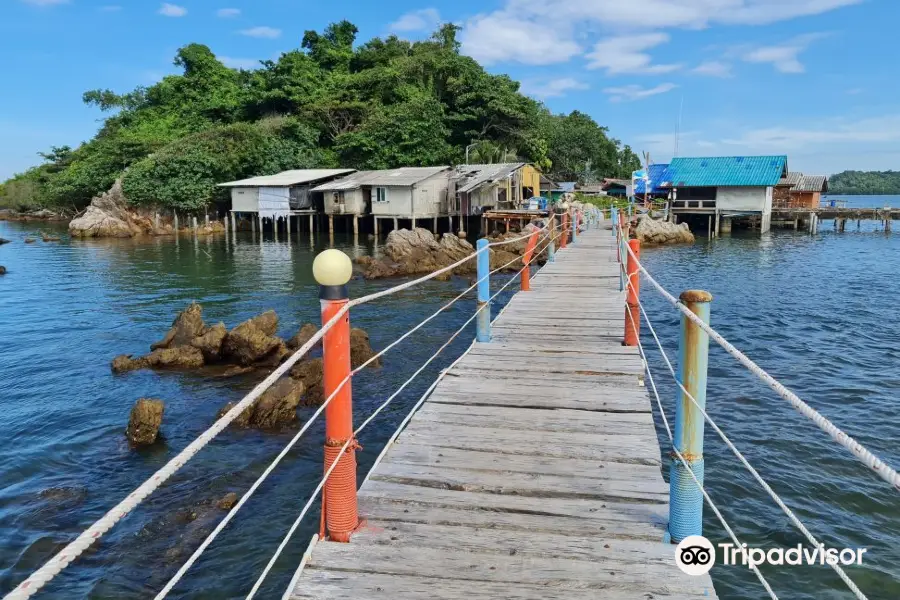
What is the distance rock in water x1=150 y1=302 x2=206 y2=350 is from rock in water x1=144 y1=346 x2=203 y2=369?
2.07ft

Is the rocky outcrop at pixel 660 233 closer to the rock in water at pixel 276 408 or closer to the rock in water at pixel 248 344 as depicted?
the rock in water at pixel 248 344

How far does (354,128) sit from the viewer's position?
162 ft

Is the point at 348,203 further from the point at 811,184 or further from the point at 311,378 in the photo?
the point at 811,184

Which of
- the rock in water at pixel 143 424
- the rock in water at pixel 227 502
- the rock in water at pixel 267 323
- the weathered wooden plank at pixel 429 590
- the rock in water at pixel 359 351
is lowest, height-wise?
the rock in water at pixel 227 502

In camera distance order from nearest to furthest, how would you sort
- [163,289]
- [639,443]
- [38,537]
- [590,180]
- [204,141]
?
[639,443] < [38,537] < [163,289] < [204,141] < [590,180]

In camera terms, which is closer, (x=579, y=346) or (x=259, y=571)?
(x=259, y=571)

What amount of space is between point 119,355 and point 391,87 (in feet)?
134

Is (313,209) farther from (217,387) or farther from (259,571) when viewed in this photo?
(259,571)

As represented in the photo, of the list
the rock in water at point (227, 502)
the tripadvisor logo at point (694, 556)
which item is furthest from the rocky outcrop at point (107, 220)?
the tripadvisor logo at point (694, 556)

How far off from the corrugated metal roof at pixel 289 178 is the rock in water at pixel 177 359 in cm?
3021

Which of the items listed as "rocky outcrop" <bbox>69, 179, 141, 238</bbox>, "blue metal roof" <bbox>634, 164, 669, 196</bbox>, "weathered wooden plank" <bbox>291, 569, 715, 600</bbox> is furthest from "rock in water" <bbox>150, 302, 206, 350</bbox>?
"blue metal roof" <bbox>634, 164, 669, 196</bbox>

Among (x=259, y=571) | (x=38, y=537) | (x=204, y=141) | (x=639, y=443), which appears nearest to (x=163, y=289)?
(x=38, y=537)

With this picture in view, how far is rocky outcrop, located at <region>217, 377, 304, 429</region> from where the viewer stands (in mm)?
9109

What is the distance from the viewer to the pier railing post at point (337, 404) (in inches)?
130
